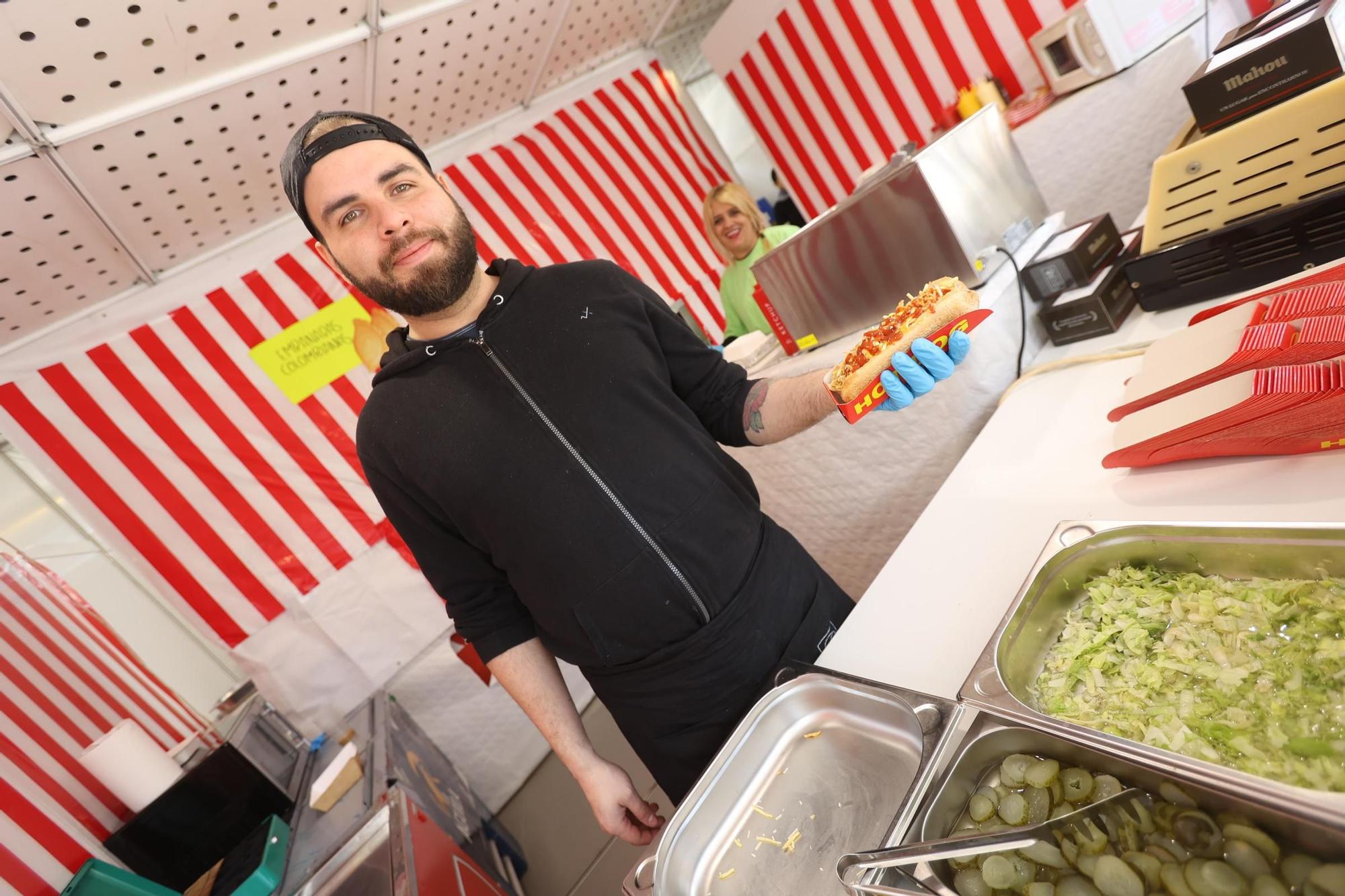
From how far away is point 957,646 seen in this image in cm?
114

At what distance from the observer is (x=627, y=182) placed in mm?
4750

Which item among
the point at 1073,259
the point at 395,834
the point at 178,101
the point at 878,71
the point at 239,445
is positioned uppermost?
the point at 178,101

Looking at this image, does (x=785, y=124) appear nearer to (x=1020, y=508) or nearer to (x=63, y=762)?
(x=1020, y=508)

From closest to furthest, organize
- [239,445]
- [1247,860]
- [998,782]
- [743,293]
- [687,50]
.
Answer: [1247,860], [998,782], [239,445], [743,293], [687,50]

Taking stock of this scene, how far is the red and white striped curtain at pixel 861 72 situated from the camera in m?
3.49

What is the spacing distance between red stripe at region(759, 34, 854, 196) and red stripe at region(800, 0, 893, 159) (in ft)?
1.02

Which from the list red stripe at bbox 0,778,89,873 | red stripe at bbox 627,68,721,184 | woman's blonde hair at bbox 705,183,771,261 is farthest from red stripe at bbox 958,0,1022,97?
red stripe at bbox 0,778,89,873

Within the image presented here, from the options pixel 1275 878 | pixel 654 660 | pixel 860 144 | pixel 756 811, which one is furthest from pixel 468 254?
pixel 860 144

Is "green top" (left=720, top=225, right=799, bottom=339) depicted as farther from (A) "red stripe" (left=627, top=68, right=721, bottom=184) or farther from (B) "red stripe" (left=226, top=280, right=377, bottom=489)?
(B) "red stripe" (left=226, top=280, right=377, bottom=489)

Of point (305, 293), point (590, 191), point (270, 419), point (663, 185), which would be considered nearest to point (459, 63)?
point (305, 293)

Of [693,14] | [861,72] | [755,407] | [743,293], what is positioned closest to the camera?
[755,407]

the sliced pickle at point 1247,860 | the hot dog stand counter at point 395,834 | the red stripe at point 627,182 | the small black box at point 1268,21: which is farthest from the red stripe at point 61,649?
the small black box at point 1268,21

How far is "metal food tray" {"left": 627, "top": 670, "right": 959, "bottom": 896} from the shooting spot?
920 millimetres

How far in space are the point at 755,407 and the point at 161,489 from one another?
115 inches
